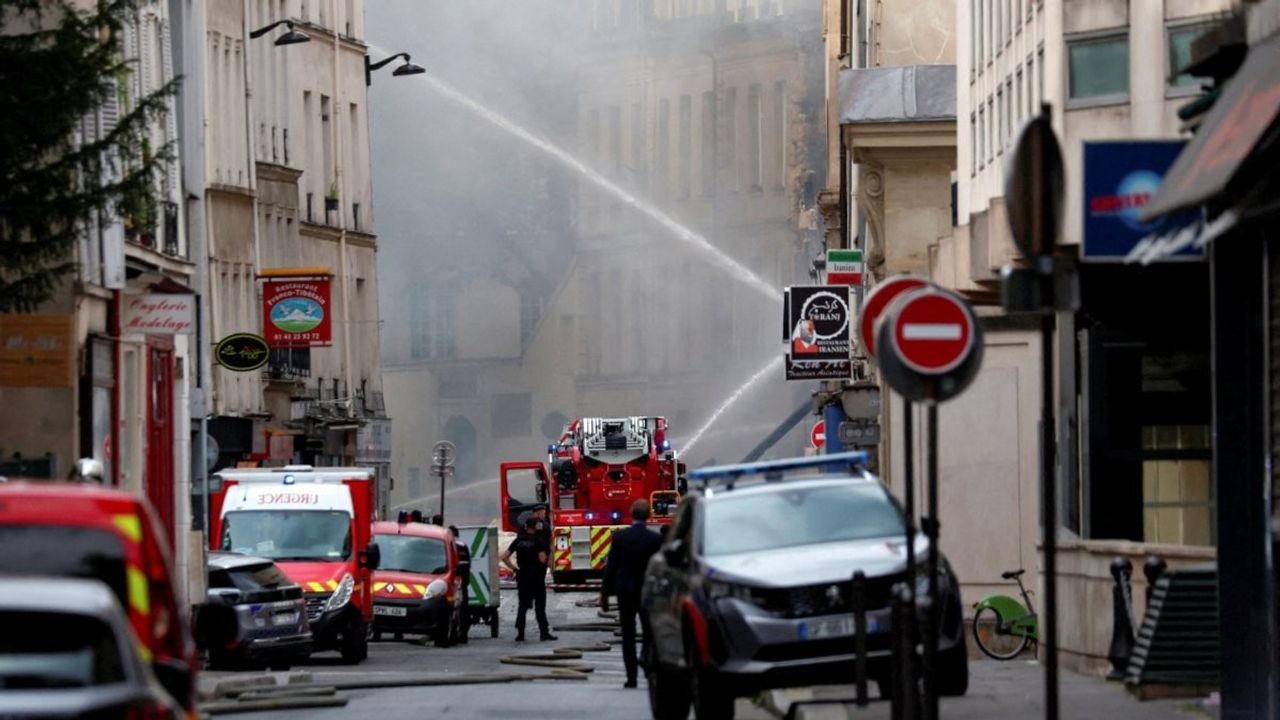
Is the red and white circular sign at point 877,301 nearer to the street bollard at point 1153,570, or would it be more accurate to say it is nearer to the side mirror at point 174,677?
the street bollard at point 1153,570

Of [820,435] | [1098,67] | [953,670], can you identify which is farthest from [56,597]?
[820,435]

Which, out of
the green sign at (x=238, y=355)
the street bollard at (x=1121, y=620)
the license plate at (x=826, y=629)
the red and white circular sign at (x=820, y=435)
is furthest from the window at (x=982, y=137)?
the red and white circular sign at (x=820, y=435)

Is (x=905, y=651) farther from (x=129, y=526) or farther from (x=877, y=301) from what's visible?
(x=129, y=526)

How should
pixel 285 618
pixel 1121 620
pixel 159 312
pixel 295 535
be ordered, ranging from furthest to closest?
pixel 295 535
pixel 159 312
pixel 285 618
pixel 1121 620

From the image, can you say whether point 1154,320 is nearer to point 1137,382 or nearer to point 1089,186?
point 1137,382

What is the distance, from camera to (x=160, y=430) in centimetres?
3481

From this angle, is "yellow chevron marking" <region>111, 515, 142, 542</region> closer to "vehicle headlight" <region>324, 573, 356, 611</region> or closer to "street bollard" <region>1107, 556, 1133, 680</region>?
"street bollard" <region>1107, 556, 1133, 680</region>

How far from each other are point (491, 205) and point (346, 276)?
34316mm

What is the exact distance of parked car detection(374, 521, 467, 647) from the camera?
36812 millimetres

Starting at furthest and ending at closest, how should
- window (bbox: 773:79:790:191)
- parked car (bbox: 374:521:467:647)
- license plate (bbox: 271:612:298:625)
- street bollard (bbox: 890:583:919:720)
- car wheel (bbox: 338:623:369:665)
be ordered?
1. window (bbox: 773:79:790:191)
2. parked car (bbox: 374:521:467:647)
3. car wheel (bbox: 338:623:369:665)
4. license plate (bbox: 271:612:298:625)
5. street bollard (bbox: 890:583:919:720)

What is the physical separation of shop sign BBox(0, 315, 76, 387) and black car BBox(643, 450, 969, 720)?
7502 millimetres

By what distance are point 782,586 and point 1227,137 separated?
5.16m

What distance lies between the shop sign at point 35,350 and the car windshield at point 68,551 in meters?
15.0

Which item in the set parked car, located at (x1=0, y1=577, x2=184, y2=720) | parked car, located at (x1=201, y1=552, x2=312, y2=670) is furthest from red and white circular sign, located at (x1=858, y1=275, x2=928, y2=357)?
parked car, located at (x1=201, y1=552, x2=312, y2=670)
